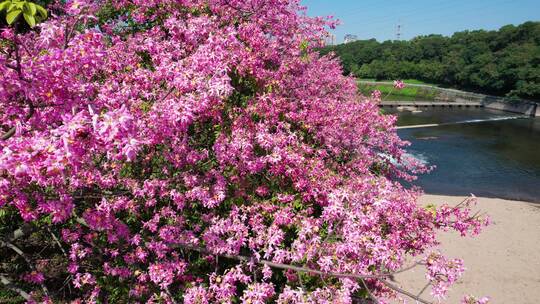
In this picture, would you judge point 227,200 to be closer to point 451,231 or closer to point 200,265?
point 200,265

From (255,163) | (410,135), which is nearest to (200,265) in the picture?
(255,163)

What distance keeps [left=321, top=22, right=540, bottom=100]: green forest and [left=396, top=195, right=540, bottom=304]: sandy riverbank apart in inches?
1384

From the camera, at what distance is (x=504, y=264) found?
47.2 feet

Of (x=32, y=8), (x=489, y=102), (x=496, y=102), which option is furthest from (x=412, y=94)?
(x=32, y=8)

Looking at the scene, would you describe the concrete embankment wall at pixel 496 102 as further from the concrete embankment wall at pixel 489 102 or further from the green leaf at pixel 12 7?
the green leaf at pixel 12 7

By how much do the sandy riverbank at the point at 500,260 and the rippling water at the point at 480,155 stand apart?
557 centimetres

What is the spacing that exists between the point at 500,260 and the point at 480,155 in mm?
23015

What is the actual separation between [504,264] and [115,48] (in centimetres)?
1548

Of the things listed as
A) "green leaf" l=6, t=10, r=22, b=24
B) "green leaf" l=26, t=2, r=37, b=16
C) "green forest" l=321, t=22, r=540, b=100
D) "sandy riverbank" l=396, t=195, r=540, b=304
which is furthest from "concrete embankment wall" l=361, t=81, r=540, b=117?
"green leaf" l=6, t=10, r=22, b=24

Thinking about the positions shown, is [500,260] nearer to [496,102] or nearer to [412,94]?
[496,102]

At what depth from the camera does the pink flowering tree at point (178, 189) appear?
3318mm

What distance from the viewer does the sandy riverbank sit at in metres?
12.3

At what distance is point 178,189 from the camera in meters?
5.04

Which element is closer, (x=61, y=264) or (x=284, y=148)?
(x=284, y=148)
